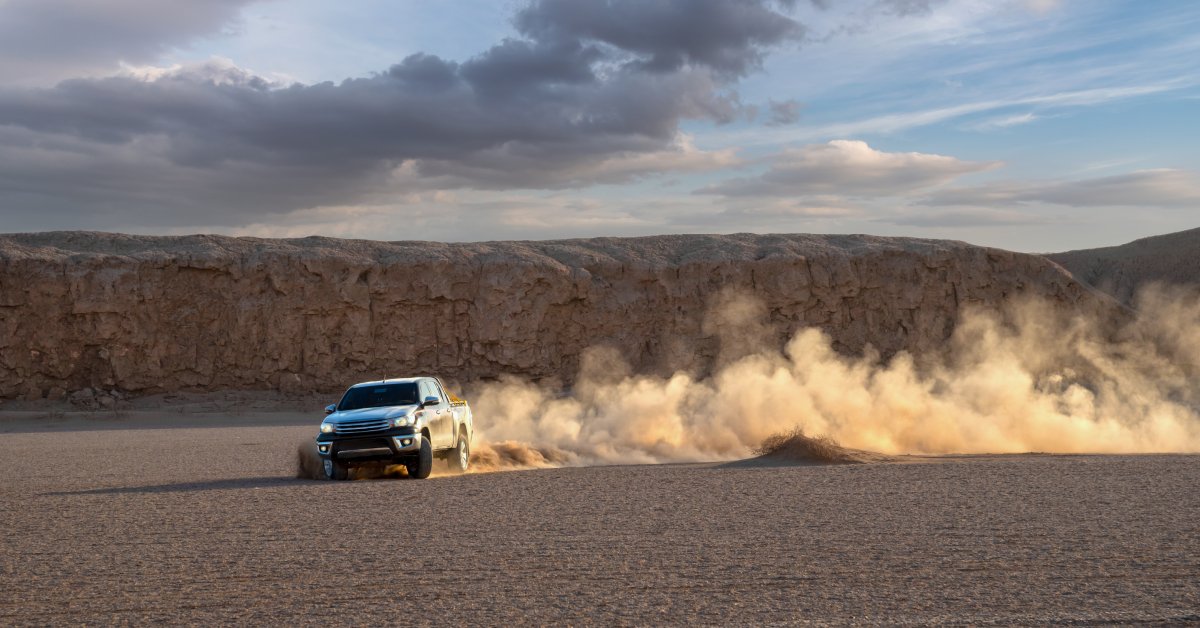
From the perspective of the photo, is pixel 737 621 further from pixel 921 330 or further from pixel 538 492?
pixel 921 330

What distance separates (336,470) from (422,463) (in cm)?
141

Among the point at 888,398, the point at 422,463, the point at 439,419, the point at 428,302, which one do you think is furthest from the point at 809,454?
the point at 428,302

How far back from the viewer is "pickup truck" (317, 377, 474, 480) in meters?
16.8

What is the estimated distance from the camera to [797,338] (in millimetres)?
46750

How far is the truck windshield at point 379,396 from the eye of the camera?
59.7ft

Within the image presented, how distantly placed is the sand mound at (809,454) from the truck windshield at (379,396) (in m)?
6.08

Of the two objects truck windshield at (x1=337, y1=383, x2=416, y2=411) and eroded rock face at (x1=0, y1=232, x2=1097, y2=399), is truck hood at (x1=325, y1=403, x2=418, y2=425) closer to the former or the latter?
truck windshield at (x1=337, y1=383, x2=416, y2=411)

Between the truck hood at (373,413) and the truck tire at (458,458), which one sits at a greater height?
the truck hood at (373,413)

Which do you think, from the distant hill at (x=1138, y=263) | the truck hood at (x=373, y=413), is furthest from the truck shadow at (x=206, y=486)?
the distant hill at (x=1138, y=263)

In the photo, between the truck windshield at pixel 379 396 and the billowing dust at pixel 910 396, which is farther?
the billowing dust at pixel 910 396

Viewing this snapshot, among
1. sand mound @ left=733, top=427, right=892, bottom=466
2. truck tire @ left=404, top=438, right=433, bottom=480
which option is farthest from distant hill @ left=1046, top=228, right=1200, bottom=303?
truck tire @ left=404, top=438, right=433, bottom=480

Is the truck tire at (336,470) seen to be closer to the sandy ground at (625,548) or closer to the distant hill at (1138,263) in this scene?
the sandy ground at (625,548)

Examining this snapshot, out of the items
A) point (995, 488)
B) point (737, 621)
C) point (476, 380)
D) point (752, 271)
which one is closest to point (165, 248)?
point (476, 380)

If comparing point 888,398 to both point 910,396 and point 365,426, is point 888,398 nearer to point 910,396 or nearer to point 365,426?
point 910,396
